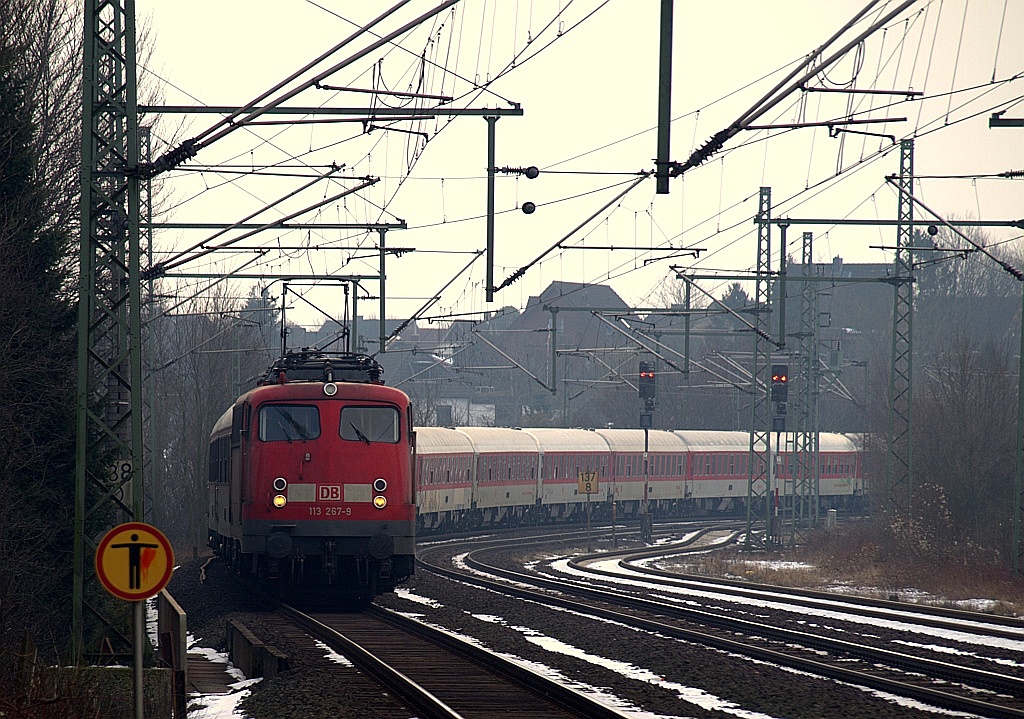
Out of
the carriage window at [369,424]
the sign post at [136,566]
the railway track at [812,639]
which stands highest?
the carriage window at [369,424]

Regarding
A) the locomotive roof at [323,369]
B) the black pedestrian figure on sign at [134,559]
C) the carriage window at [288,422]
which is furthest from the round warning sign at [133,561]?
the locomotive roof at [323,369]

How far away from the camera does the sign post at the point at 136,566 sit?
1018cm

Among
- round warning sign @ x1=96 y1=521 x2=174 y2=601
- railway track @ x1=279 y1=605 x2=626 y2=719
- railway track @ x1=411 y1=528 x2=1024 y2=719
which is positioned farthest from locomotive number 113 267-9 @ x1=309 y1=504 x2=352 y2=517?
round warning sign @ x1=96 y1=521 x2=174 y2=601

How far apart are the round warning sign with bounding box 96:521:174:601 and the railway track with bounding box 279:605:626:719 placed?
8.82 feet

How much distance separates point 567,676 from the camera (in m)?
14.1

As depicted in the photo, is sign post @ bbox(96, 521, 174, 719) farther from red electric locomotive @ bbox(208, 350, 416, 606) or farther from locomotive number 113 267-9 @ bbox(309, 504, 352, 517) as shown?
locomotive number 113 267-9 @ bbox(309, 504, 352, 517)

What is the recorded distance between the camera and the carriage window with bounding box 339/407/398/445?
20375 millimetres

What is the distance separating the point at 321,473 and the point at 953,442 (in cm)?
2403

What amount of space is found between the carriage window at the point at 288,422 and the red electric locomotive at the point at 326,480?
0.01 m

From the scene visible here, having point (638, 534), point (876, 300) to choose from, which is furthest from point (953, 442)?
point (876, 300)

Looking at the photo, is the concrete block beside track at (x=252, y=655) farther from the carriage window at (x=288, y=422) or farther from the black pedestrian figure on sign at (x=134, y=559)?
the black pedestrian figure on sign at (x=134, y=559)

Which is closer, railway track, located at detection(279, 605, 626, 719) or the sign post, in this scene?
the sign post

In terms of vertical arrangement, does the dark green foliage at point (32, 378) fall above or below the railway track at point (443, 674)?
above

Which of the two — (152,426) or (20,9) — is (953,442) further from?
(20,9)
